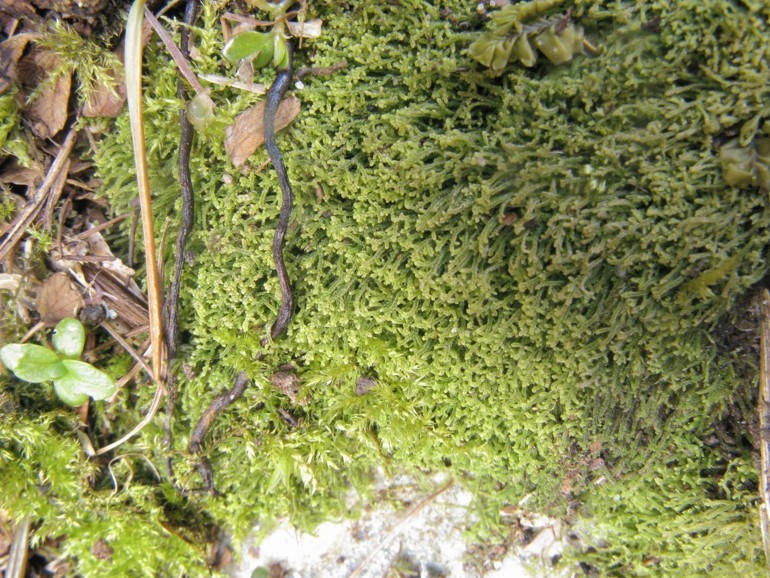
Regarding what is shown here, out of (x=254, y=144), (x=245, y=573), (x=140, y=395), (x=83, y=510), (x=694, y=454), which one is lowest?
(x=245, y=573)

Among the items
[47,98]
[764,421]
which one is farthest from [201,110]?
[764,421]

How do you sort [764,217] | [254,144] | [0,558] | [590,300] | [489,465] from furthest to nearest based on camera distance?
[0,558]
[489,465]
[254,144]
[590,300]
[764,217]

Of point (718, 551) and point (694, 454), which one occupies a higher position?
point (694, 454)

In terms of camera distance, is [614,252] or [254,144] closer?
[614,252]

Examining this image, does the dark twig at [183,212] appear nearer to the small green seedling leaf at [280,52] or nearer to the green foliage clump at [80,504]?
the small green seedling leaf at [280,52]

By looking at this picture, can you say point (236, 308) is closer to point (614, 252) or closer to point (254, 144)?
point (254, 144)

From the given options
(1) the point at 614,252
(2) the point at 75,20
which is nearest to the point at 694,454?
(1) the point at 614,252

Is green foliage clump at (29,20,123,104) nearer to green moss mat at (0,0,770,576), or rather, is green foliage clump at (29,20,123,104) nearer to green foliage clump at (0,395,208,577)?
green moss mat at (0,0,770,576)

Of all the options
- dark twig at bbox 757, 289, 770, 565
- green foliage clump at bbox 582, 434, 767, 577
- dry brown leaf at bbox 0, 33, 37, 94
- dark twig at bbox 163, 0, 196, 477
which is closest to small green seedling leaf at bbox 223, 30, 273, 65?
dark twig at bbox 163, 0, 196, 477
